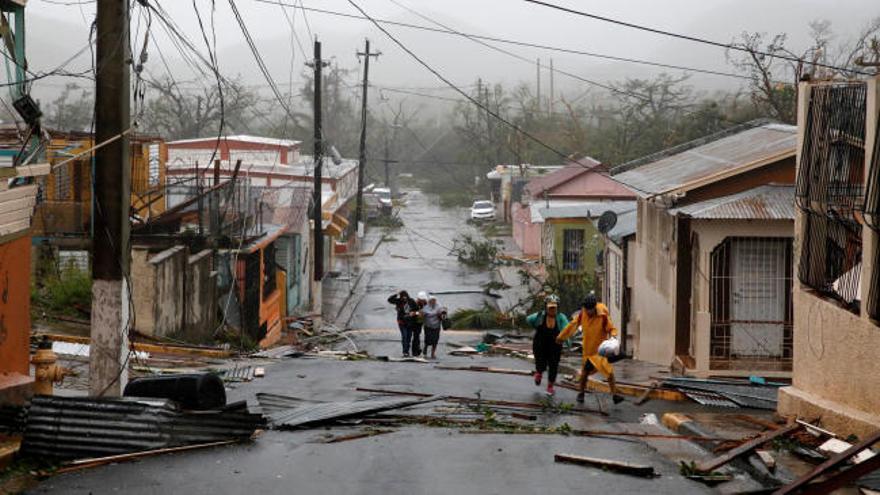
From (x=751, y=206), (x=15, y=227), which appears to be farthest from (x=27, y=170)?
(x=751, y=206)

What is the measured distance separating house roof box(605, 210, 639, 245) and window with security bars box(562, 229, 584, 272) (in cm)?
1345

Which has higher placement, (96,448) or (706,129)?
Result: (706,129)

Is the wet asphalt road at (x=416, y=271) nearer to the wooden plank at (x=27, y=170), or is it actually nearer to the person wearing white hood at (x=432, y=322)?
the person wearing white hood at (x=432, y=322)

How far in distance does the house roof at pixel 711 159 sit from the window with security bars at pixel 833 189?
761cm

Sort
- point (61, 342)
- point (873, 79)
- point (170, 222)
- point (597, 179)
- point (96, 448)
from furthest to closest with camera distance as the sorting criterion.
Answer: point (597, 179) → point (170, 222) → point (61, 342) → point (873, 79) → point (96, 448)

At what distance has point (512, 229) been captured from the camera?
240ft

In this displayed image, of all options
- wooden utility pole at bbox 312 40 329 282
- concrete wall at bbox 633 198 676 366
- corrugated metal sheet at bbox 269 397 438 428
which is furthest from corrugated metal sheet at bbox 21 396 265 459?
wooden utility pole at bbox 312 40 329 282

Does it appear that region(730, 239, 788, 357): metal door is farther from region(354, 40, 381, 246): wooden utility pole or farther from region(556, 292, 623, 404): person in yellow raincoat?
region(354, 40, 381, 246): wooden utility pole

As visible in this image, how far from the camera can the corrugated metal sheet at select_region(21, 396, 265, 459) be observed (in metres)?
10.8

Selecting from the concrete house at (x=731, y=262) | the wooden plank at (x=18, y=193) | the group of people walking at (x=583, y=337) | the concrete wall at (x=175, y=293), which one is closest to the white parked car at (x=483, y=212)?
the concrete wall at (x=175, y=293)

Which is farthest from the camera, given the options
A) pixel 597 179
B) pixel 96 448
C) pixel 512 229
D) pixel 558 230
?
pixel 512 229

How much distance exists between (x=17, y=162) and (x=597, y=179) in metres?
47.6

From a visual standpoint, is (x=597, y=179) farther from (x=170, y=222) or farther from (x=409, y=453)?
(x=409, y=453)

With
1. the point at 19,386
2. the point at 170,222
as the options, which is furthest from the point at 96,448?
the point at 170,222
